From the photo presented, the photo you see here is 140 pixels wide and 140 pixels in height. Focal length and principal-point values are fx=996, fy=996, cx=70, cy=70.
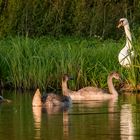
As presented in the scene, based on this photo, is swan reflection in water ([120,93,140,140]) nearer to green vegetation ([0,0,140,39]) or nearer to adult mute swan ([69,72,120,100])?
adult mute swan ([69,72,120,100])

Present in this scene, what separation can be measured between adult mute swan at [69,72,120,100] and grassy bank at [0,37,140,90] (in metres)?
0.49

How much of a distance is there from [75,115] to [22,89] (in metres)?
5.62

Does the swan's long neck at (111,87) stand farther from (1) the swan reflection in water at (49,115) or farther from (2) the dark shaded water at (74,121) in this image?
(1) the swan reflection in water at (49,115)

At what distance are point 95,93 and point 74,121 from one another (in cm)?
472

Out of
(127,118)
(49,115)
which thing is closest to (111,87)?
(49,115)

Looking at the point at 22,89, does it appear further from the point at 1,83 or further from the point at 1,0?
the point at 1,0

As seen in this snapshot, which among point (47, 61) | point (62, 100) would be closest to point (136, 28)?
point (47, 61)

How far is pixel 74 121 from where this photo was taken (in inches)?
633

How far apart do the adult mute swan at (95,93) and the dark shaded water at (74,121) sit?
0.50 metres

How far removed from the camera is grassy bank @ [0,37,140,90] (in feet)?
73.5

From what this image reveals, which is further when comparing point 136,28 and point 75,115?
point 136,28

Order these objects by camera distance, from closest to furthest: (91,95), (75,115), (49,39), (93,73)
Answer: (75,115)
(91,95)
(93,73)
(49,39)

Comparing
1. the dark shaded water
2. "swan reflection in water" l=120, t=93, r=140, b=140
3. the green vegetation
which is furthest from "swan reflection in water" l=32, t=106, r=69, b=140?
the green vegetation

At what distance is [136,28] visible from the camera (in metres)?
30.4
